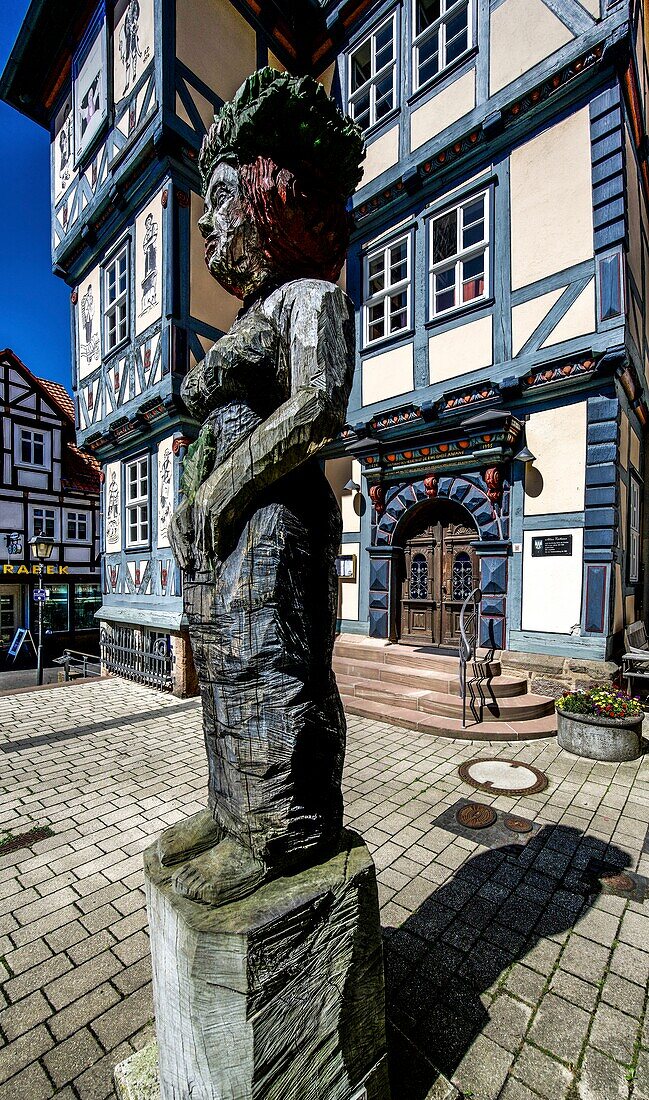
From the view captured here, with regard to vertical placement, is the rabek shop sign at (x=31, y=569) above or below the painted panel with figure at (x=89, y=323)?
below

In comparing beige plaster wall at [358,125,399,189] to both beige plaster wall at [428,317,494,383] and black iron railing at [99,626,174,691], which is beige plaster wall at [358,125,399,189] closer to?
beige plaster wall at [428,317,494,383]

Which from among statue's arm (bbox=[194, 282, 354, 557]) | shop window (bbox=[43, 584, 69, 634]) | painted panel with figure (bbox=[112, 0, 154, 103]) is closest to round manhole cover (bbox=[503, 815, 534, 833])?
statue's arm (bbox=[194, 282, 354, 557])

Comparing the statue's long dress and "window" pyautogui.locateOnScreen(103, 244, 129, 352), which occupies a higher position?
"window" pyautogui.locateOnScreen(103, 244, 129, 352)

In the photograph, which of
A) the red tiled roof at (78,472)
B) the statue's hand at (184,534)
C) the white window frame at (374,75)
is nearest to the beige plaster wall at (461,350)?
the white window frame at (374,75)

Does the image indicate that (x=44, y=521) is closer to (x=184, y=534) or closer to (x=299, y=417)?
(x=184, y=534)

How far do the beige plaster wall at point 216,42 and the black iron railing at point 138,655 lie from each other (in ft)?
32.8

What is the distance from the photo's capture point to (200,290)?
8414mm

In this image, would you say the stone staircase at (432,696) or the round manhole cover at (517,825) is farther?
the stone staircase at (432,696)

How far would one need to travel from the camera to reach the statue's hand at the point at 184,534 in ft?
5.13

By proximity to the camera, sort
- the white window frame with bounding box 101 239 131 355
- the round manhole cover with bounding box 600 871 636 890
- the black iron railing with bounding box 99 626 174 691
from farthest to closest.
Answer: the white window frame with bounding box 101 239 131 355 → the black iron railing with bounding box 99 626 174 691 → the round manhole cover with bounding box 600 871 636 890

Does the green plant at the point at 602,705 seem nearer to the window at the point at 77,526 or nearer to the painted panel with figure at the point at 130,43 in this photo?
the painted panel with figure at the point at 130,43

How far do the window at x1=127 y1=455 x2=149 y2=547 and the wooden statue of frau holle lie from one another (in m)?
8.24

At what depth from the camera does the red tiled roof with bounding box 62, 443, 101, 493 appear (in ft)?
63.1

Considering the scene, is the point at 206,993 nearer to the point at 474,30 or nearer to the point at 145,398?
the point at 145,398
